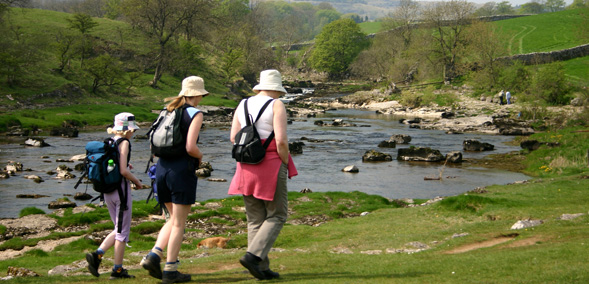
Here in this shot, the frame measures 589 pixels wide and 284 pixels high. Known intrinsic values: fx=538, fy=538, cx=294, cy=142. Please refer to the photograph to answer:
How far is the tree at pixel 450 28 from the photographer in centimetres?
9431

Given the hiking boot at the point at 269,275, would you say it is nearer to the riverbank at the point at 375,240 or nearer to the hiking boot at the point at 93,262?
the riverbank at the point at 375,240

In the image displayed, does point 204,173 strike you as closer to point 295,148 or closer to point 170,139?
point 295,148

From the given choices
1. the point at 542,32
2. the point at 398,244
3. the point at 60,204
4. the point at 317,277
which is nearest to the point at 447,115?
the point at 60,204

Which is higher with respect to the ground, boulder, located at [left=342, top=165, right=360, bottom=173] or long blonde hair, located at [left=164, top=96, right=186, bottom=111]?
long blonde hair, located at [left=164, top=96, right=186, bottom=111]

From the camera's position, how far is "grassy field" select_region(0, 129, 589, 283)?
8.12 m

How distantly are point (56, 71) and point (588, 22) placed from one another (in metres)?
67.2

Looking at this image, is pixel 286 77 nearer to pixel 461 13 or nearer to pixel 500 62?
pixel 461 13

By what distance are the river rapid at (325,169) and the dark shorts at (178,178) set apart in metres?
15.0

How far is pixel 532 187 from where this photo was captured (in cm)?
2178

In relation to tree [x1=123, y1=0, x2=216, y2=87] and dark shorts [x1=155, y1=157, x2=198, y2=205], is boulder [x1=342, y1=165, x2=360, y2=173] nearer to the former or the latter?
dark shorts [x1=155, y1=157, x2=198, y2=205]

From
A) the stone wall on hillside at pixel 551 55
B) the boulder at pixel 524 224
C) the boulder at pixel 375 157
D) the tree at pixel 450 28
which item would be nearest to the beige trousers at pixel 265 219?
the boulder at pixel 524 224

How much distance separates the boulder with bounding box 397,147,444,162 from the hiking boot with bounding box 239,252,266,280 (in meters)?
31.3

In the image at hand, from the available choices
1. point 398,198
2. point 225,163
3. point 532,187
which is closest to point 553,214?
point 532,187

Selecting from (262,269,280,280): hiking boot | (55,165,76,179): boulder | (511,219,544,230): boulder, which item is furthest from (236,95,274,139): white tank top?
(55,165,76,179): boulder
